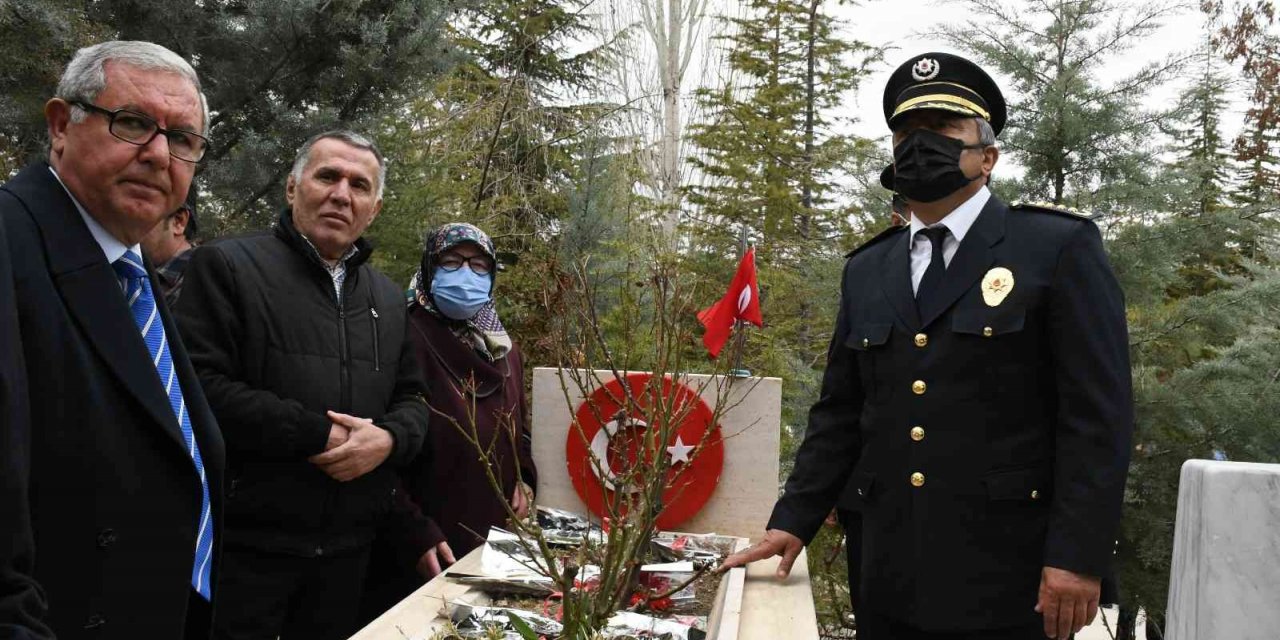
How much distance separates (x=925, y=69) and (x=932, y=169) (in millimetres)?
333

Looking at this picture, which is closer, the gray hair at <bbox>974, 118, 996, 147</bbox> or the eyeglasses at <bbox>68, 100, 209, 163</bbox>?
the eyeglasses at <bbox>68, 100, 209, 163</bbox>

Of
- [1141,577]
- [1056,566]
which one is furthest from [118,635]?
[1141,577]

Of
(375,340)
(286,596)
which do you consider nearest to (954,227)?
(375,340)

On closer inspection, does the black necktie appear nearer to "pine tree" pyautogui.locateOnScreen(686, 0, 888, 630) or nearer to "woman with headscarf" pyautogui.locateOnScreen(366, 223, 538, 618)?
"woman with headscarf" pyautogui.locateOnScreen(366, 223, 538, 618)

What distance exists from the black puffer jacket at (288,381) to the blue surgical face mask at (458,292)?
52 centimetres

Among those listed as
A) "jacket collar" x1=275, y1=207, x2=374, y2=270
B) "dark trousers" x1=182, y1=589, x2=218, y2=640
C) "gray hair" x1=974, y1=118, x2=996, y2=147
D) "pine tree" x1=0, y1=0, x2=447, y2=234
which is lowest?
"dark trousers" x1=182, y1=589, x2=218, y2=640

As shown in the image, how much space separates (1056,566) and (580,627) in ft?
3.58

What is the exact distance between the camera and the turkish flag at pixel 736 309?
Result: 374cm

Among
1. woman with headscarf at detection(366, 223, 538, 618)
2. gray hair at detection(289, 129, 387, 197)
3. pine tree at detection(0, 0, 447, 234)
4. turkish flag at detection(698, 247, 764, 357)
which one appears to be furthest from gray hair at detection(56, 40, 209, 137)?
pine tree at detection(0, 0, 447, 234)

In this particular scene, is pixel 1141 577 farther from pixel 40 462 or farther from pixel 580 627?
pixel 40 462

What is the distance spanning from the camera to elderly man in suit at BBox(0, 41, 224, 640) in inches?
58.6

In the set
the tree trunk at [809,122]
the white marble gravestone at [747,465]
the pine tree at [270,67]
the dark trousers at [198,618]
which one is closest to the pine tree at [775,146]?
the tree trunk at [809,122]

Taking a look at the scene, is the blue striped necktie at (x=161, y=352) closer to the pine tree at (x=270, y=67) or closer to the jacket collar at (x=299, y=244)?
the jacket collar at (x=299, y=244)

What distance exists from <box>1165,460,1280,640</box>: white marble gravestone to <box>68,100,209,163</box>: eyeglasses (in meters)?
1.84
